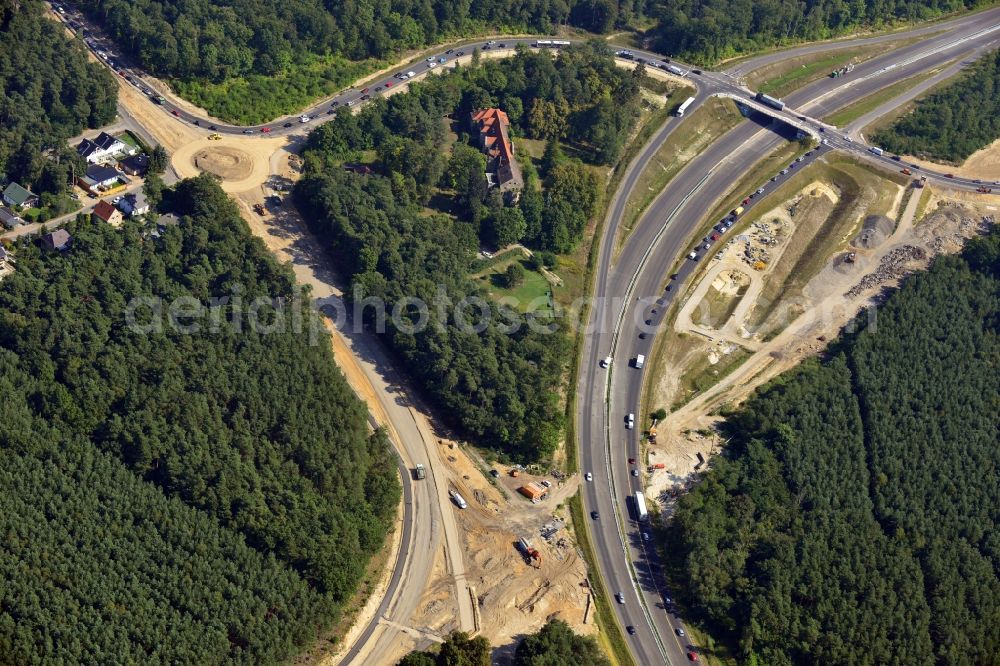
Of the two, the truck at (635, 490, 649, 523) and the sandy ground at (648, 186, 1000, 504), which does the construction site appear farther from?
the truck at (635, 490, 649, 523)

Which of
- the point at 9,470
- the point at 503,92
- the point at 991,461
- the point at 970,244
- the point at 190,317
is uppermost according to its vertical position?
the point at 503,92

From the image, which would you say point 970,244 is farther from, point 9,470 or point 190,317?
point 9,470

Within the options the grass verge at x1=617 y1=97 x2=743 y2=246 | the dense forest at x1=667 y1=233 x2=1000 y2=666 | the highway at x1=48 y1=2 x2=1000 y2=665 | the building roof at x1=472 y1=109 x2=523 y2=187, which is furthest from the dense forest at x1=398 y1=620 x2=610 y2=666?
the building roof at x1=472 y1=109 x2=523 y2=187

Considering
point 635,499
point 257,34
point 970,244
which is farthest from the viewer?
point 257,34

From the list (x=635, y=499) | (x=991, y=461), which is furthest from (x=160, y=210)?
(x=991, y=461)

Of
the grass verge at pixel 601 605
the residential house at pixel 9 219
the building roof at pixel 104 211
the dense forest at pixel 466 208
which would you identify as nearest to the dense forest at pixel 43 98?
the residential house at pixel 9 219

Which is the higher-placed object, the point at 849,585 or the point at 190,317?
the point at 190,317

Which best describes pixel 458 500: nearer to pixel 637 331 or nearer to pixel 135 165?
pixel 637 331
